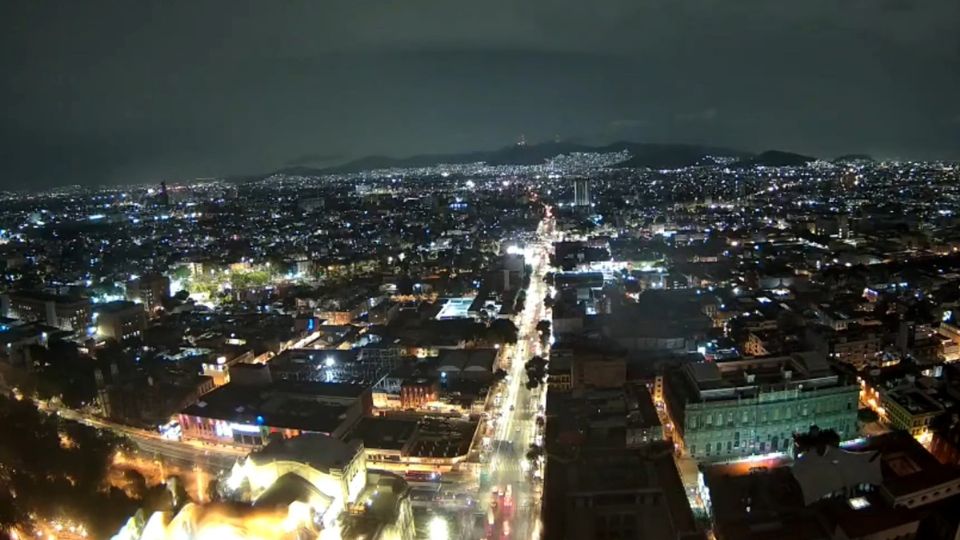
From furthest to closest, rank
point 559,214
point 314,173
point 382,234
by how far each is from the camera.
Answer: point 314,173
point 559,214
point 382,234

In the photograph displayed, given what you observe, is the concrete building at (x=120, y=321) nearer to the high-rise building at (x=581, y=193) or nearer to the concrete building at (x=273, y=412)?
the concrete building at (x=273, y=412)

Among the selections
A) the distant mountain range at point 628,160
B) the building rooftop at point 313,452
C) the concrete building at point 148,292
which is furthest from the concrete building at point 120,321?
the distant mountain range at point 628,160

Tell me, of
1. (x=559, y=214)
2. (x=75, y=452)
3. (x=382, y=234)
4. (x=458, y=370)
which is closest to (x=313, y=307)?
(x=458, y=370)

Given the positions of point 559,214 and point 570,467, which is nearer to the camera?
point 570,467

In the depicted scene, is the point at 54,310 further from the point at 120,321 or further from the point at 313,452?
the point at 313,452

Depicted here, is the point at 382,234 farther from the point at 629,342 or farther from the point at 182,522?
the point at 182,522

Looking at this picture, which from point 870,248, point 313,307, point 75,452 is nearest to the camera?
point 75,452

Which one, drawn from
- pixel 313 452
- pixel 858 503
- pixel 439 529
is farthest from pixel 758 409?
pixel 313 452

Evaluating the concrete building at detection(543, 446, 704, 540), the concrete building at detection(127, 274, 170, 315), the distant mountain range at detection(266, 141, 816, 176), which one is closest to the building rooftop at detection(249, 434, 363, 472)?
the concrete building at detection(543, 446, 704, 540)
